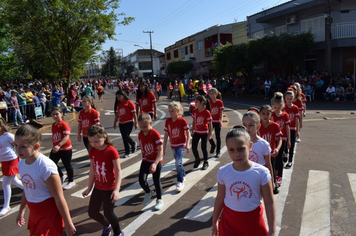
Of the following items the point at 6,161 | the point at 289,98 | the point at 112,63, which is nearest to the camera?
the point at 6,161

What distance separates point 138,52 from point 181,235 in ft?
303

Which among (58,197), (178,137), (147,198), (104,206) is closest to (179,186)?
(147,198)

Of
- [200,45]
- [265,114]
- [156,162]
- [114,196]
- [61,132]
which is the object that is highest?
[200,45]

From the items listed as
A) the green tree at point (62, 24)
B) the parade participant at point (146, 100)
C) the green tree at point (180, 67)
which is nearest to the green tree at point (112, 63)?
the green tree at point (180, 67)

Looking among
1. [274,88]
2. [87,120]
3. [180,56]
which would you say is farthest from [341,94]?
[180,56]

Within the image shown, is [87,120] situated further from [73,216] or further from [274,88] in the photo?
[274,88]

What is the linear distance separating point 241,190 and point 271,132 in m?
2.57

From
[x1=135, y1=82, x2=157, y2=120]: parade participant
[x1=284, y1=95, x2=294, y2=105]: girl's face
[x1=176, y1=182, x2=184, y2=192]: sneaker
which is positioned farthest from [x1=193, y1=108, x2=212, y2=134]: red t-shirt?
[x1=135, y1=82, x2=157, y2=120]: parade participant

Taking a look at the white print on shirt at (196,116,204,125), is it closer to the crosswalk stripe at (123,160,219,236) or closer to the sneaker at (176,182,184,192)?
the crosswalk stripe at (123,160,219,236)

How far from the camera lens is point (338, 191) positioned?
534cm

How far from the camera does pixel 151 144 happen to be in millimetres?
4855

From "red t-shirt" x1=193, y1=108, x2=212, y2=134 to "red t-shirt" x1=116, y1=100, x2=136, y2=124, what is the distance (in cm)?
212

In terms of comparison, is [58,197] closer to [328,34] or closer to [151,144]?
[151,144]

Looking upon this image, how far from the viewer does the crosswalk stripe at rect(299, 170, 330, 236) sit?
163 inches
